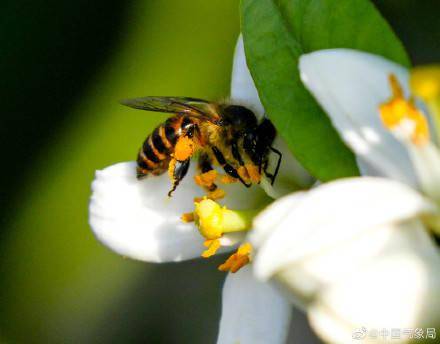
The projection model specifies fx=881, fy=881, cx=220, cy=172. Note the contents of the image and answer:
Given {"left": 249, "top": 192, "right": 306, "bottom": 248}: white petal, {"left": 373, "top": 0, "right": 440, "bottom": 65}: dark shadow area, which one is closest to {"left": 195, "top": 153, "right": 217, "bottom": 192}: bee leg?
{"left": 249, "top": 192, "right": 306, "bottom": 248}: white petal

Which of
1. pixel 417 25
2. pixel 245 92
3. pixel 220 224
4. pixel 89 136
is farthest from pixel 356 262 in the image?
pixel 417 25

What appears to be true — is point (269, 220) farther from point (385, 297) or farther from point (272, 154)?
point (272, 154)

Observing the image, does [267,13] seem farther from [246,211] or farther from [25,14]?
[25,14]

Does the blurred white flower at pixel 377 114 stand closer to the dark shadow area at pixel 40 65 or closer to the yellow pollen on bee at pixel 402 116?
the yellow pollen on bee at pixel 402 116

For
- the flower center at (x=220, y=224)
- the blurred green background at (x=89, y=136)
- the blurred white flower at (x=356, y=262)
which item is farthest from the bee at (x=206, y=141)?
the blurred green background at (x=89, y=136)

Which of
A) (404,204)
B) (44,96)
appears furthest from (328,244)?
(44,96)

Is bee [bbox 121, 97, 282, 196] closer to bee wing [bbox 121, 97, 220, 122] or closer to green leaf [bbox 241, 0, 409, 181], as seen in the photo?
bee wing [bbox 121, 97, 220, 122]

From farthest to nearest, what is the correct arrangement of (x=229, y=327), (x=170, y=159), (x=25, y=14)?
(x=25, y=14) → (x=170, y=159) → (x=229, y=327)

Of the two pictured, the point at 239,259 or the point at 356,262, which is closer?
the point at 356,262
